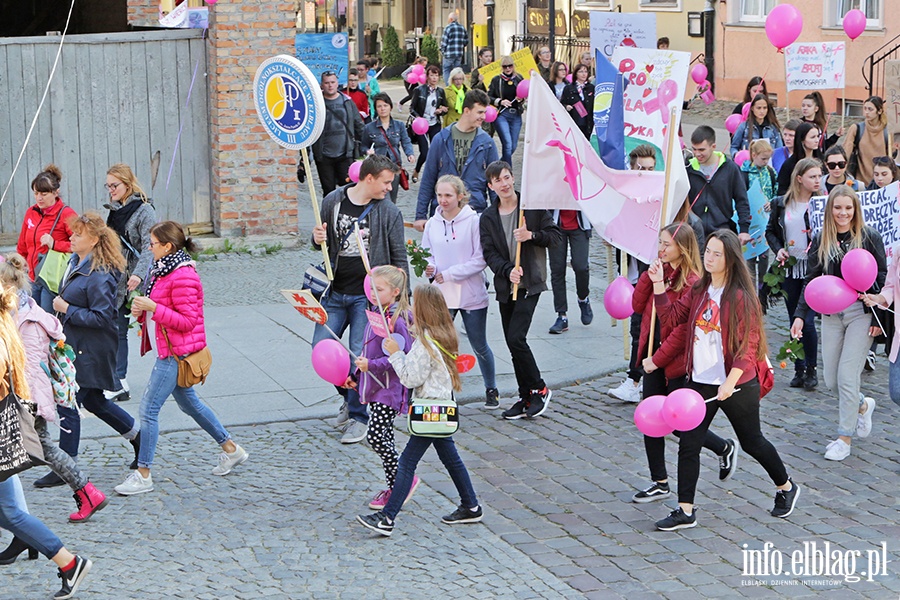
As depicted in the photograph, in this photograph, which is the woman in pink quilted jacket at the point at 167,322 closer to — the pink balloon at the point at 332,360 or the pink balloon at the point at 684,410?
the pink balloon at the point at 332,360

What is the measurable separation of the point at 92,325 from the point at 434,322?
220cm

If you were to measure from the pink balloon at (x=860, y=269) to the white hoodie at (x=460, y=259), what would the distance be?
8.07 ft

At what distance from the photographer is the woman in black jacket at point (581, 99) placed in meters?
19.1

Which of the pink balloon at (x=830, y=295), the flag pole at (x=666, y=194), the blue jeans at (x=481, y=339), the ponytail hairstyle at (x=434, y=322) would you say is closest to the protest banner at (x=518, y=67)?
the blue jeans at (x=481, y=339)

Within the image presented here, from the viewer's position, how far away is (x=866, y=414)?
8391 millimetres

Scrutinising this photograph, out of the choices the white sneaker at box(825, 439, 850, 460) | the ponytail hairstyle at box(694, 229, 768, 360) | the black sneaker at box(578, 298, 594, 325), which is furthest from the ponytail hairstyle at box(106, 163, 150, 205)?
the white sneaker at box(825, 439, 850, 460)

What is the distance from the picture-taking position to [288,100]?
8.65 m

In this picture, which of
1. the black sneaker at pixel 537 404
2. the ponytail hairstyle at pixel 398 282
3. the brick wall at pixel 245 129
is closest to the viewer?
the ponytail hairstyle at pixel 398 282

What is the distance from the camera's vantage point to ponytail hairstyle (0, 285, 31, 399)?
19.4 feet

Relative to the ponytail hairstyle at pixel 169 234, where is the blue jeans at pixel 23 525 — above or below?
below

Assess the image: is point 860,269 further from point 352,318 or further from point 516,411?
point 352,318

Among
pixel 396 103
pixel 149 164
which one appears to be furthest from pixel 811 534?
pixel 396 103

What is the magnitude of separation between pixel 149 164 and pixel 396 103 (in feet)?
52.9

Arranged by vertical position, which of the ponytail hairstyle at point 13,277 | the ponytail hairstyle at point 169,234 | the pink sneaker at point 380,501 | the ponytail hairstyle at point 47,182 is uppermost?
Result: the ponytail hairstyle at point 47,182
